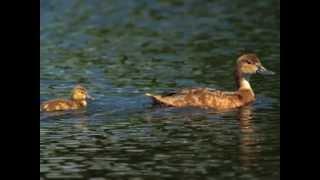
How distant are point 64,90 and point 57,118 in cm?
194

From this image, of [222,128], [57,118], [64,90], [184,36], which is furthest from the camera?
[184,36]

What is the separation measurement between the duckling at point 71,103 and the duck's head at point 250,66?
7.54 feet

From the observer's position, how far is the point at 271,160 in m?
9.80

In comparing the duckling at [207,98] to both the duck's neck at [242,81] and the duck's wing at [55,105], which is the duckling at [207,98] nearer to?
the duck's neck at [242,81]

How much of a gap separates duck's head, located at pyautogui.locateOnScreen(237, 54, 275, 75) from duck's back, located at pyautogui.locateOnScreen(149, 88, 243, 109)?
120cm

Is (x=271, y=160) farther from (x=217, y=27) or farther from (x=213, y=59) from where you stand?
(x=217, y=27)

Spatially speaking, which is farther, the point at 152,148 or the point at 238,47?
the point at 238,47

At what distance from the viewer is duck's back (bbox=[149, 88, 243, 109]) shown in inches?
509

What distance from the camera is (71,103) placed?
12805 mm

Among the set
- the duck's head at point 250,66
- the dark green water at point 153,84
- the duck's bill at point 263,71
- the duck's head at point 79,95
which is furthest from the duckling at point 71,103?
the duck's bill at point 263,71
